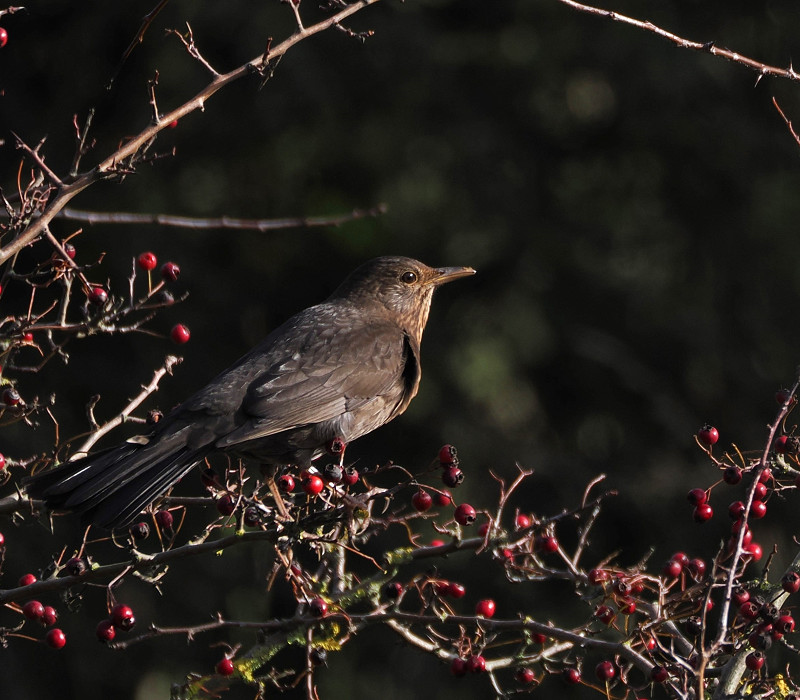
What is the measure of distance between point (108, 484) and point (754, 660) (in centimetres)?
163

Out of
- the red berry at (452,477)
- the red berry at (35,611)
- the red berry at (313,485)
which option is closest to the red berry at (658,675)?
the red berry at (452,477)

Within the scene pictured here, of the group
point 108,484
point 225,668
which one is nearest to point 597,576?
point 225,668

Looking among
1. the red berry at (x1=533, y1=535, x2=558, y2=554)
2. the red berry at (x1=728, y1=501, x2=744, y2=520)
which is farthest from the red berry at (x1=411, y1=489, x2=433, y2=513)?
the red berry at (x1=728, y1=501, x2=744, y2=520)

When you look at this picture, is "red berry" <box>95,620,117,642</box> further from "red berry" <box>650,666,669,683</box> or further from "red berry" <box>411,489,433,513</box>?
"red berry" <box>650,666,669,683</box>

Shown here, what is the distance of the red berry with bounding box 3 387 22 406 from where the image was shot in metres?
2.67

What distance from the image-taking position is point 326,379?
13.4 feet

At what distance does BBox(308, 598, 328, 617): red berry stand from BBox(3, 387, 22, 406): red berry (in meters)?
0.81

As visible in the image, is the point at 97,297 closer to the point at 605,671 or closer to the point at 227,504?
the point at 227,504

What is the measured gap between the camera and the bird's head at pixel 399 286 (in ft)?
15.8

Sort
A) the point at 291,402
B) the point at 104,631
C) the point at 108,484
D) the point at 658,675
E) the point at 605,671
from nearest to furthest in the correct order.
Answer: the point at 658,675
the point at 605,671
the point at 104,631
the point at 108,484
the point at 291,402

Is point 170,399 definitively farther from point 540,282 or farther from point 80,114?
point 540,282

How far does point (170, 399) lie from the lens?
6223 mm

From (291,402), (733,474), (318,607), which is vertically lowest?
(291,402)

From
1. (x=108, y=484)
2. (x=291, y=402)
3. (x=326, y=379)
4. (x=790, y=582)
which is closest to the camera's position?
(x=790, y=582)
